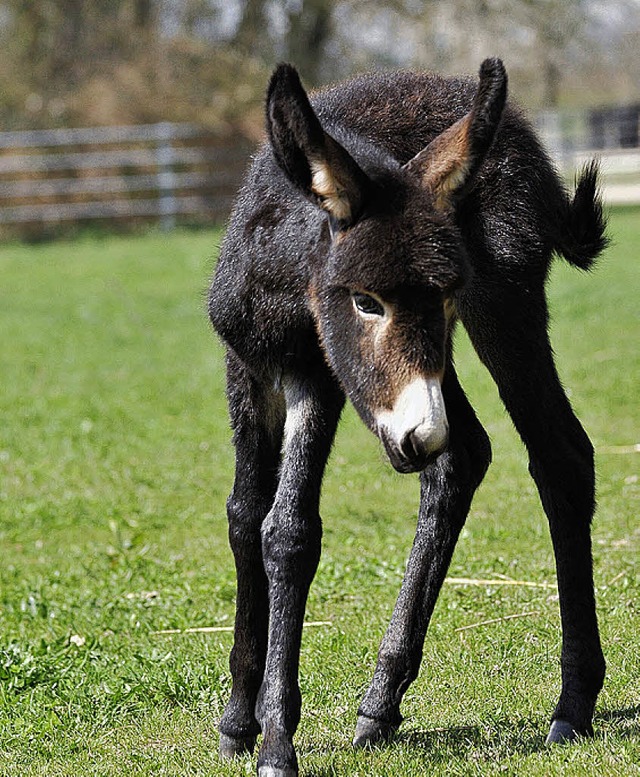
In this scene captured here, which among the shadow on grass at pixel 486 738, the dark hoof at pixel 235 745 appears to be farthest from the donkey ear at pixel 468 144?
the dark hoof at pixel 235 745

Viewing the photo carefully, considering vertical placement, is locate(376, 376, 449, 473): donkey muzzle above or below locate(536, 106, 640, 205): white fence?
above

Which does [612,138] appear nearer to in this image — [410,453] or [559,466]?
[559,466]

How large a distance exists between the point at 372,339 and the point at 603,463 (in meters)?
5.04

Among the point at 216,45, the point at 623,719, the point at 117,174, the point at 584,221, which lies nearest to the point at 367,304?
the point at 584,221

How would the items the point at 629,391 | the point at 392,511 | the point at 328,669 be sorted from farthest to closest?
1. the point at 629,391
2. the point at 392,511
3. the point at 328,669

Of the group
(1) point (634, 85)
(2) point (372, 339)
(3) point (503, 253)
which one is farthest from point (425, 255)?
(1) point (634, 85)

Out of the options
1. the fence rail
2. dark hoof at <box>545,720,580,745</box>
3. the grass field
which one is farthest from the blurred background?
dark hoof at <box>545,720,580,745</box>

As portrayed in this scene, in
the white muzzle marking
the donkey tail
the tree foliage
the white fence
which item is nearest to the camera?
the white muzzle marking

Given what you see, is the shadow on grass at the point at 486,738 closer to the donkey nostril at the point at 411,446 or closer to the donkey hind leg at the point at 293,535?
the donkey hind leg at the point at 293,535

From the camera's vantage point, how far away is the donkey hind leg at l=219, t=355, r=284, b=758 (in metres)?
4.15

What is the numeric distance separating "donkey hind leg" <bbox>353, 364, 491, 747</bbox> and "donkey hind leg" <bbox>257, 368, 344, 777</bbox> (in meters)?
0.49

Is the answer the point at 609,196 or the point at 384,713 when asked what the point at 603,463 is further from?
the point at 609,196

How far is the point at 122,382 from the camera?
38.2 feet

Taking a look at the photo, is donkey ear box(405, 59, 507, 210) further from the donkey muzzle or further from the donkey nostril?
the donkey nostril
